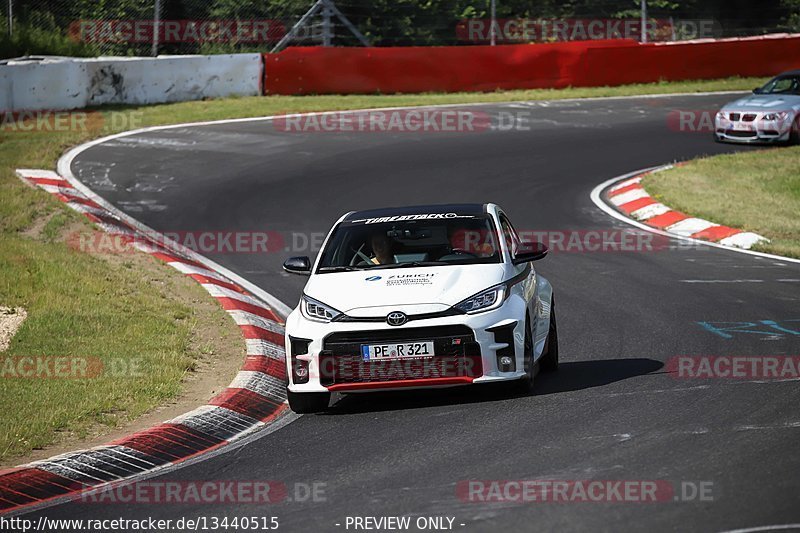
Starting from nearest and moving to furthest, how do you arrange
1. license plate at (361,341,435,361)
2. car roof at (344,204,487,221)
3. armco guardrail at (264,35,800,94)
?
license plate at (361,341,435,361), car roof at (344,204,487,221), armco guardrail at (264,35,800,94)

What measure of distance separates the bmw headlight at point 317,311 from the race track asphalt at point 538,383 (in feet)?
2.25

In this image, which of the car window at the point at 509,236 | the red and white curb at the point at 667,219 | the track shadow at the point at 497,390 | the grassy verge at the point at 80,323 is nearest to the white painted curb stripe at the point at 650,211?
the red and white curb at the point at 667,219

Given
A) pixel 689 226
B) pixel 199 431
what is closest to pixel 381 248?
pixel 199 431

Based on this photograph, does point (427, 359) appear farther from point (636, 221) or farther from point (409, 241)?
point (636, 221)

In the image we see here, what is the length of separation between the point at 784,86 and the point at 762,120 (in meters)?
1.39

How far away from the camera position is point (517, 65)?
31.4m

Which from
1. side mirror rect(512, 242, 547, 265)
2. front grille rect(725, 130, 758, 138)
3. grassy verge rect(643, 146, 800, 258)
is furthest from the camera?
front grille rect(725, 130, 758, 138)

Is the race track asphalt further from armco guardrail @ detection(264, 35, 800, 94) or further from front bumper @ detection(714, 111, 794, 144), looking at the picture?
armco guardrail @ detection(264, 35, 800, 94)

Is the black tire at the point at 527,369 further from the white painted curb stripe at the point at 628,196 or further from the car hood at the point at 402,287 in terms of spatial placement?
the white painted curb stripe at the point at 628,196

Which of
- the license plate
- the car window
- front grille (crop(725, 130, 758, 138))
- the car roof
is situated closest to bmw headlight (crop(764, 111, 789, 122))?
front grille (crop(725, 130, 758, 138))

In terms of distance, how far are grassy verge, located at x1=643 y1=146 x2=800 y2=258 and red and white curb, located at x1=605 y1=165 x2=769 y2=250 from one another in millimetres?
→ 165

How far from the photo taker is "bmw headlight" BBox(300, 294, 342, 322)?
8.80 m

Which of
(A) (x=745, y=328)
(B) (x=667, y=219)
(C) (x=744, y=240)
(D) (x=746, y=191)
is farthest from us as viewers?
(D) (x=746, y=191)

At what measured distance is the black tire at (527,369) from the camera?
8789 mm
